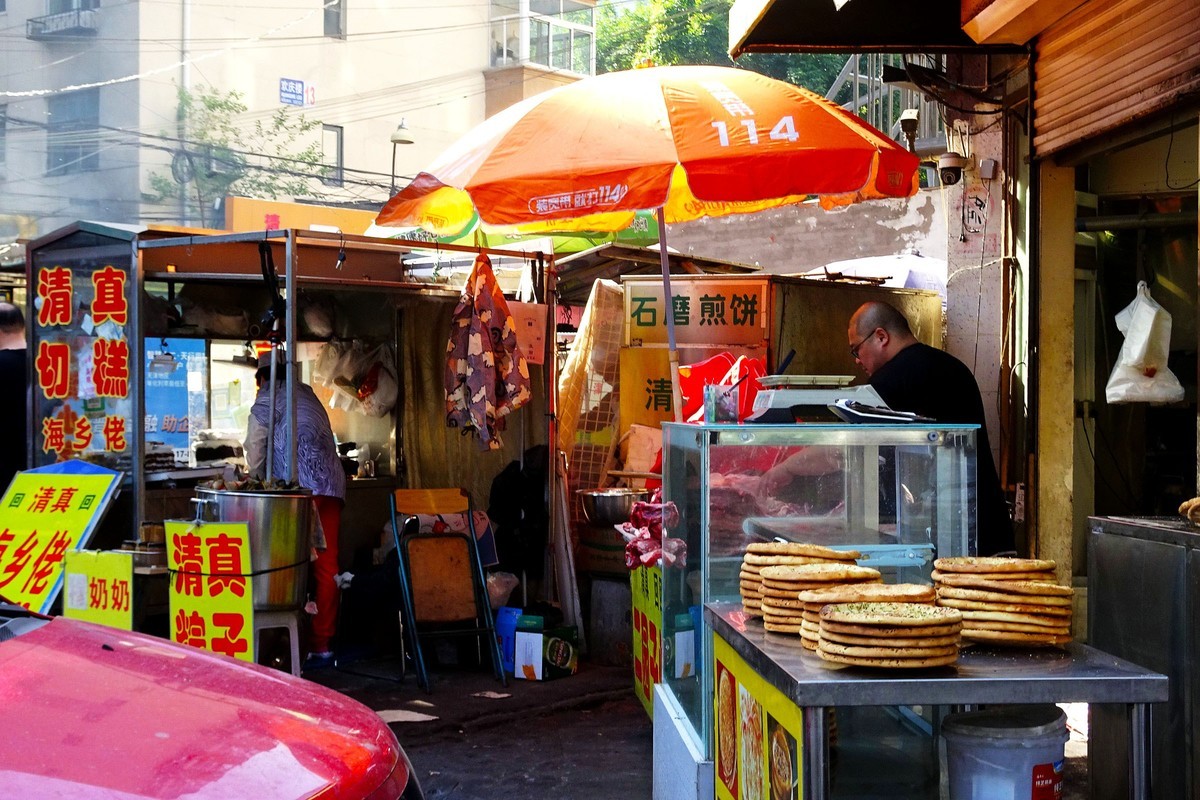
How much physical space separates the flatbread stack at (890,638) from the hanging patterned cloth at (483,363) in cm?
476

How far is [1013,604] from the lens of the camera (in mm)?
2723

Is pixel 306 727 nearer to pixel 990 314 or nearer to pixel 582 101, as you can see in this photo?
pixel 582 101

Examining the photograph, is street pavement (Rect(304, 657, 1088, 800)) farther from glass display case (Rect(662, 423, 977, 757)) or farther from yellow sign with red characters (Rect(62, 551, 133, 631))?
glass display case (Rect(662, 423, 977, 757))

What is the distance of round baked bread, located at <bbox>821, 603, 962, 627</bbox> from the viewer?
2.43 metres

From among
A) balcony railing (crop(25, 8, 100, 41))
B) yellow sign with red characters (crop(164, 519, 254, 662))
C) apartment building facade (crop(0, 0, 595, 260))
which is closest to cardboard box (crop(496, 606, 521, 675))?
yellow sign with red characters (crop(164, 519, 254, 662))

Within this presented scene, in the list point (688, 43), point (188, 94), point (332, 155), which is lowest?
point (332, 155)

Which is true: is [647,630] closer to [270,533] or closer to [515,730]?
[515,730]

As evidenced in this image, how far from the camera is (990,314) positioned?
691cm

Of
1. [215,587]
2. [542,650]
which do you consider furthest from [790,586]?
[542,650]

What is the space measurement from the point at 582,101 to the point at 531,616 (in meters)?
3.30

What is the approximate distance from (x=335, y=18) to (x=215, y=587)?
22.9 meters

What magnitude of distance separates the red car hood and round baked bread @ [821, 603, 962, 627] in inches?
46.0

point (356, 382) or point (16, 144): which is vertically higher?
point (16, 144)

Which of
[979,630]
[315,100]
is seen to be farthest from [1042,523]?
[315,100]
